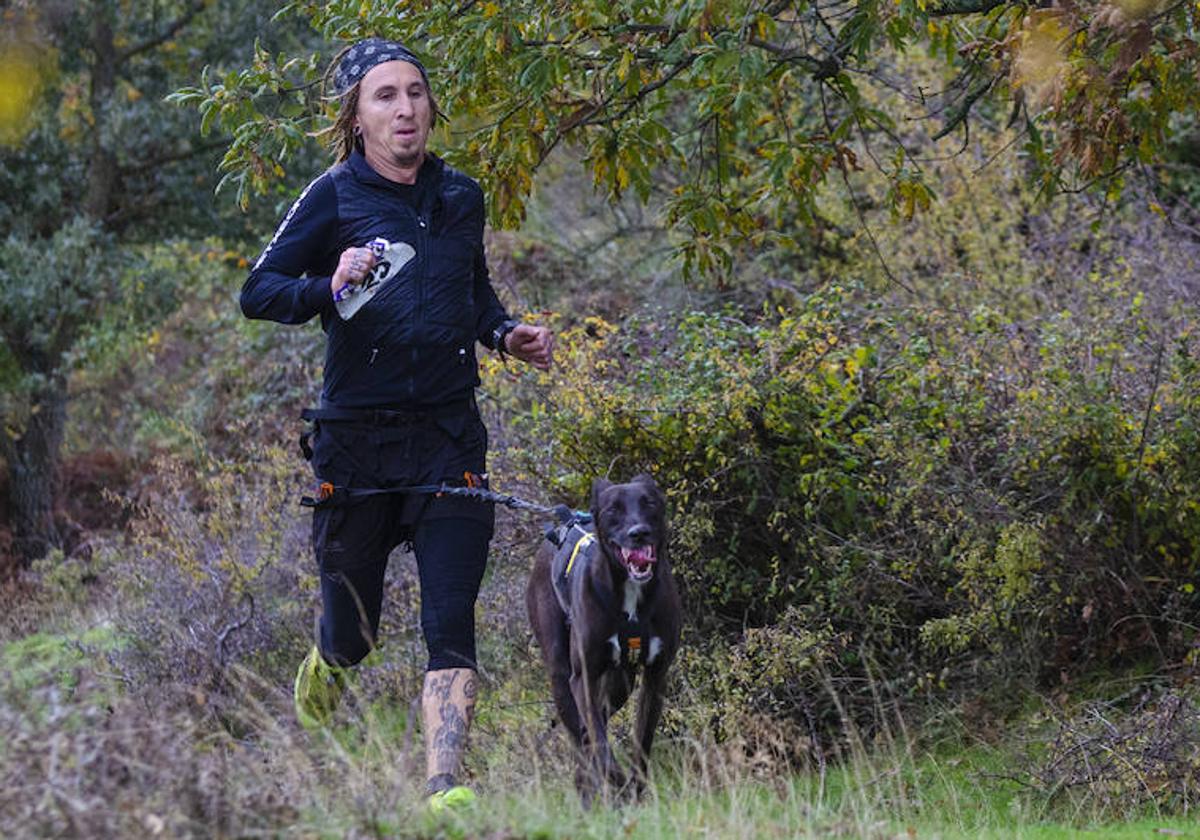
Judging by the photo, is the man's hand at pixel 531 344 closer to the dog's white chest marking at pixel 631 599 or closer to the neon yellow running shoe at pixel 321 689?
the dog's white chest marking at pixel 631 599

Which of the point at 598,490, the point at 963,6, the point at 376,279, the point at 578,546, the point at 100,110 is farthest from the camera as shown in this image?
the point at 100,110

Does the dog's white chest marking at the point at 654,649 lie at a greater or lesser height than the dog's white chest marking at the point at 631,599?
lesser

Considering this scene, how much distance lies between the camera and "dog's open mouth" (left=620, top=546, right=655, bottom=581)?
21.0ft

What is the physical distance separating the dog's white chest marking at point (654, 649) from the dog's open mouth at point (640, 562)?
33 cm

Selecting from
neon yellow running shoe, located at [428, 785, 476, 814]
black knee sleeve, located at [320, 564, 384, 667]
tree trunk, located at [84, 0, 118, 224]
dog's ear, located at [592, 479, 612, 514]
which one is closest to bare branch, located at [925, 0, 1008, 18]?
dog's ear, located at [592, 479, 612, 514]

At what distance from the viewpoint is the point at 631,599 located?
656 centimetres

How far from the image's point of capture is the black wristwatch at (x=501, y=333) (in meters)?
6.19

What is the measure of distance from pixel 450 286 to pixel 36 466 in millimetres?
15335

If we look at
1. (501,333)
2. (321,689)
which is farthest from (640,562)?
(321,689)

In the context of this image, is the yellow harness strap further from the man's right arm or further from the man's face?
the man's face

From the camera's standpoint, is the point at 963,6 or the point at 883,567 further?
the point at 883,567

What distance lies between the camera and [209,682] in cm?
1003

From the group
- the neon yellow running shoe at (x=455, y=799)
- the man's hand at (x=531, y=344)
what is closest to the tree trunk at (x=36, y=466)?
the man's hand at (x=531, y=344)

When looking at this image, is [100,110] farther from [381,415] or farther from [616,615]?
[381,415]
